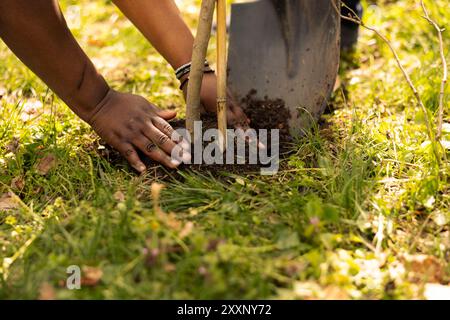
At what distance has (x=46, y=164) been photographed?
6.22 feet

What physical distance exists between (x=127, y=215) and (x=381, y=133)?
99 centimetres

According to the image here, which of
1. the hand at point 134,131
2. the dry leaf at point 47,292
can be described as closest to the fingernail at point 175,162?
the hand at point 134,131

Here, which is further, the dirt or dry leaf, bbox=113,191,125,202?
the dirt

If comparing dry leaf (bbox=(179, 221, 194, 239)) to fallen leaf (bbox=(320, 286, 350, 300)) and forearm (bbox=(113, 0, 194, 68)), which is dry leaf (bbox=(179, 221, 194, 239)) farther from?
forearm (bbox=(113, 0, 194, 68))

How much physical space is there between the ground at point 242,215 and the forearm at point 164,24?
0.36 meters

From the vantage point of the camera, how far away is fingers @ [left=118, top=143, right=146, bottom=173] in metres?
1.82

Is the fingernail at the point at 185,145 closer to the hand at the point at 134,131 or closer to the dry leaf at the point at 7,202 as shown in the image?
Result: the hand at the point at 134,131

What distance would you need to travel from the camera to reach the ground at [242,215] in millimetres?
1354

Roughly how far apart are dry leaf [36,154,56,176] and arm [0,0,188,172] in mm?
192

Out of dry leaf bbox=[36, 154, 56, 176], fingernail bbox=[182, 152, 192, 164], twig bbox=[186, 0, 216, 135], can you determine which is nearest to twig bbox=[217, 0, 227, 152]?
twig bbox=[186, 0, 216, 135]

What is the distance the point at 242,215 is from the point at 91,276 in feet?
1.49

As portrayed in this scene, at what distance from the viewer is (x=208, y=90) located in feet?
6.54

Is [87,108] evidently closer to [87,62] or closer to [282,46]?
[87,62]
